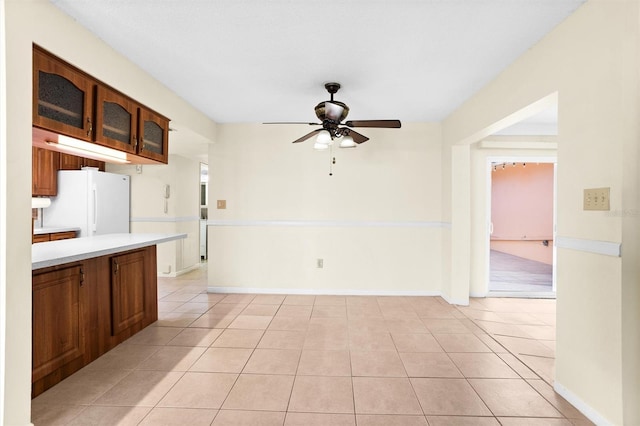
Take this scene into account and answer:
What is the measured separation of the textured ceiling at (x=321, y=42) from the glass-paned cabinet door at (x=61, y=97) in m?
0.35

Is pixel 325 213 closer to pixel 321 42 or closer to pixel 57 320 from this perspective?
pixel 321 42

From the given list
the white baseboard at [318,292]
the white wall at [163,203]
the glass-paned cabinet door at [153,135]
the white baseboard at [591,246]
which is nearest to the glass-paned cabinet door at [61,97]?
the glass-paned cabinet door at [153,135]

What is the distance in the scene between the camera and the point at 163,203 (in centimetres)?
543

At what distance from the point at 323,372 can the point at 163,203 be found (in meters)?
4.27

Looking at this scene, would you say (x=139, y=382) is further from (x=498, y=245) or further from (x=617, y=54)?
(x=498, y=245)

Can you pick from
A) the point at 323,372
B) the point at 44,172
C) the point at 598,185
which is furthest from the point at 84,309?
the point at 598,185

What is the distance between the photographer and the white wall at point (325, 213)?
445 cm

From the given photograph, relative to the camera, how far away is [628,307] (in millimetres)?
1611

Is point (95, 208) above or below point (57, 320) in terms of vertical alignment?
above

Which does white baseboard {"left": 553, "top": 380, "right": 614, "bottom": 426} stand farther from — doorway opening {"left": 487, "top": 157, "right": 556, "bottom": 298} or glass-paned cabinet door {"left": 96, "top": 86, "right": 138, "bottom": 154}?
doorway opening {"left": 487, "top": 157, "right": 556, "bottom": 298}

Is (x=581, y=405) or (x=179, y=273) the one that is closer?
(x=581, y=405)

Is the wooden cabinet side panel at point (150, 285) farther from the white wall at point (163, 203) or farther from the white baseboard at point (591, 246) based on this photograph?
the white baseboard at point (591, 246)

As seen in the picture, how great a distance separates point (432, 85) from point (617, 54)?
5.17 ft

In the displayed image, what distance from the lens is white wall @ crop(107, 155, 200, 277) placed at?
5.43 m
